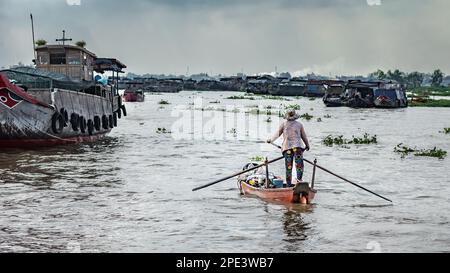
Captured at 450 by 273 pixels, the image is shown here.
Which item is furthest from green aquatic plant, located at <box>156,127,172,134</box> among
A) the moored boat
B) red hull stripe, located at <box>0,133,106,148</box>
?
the moored boat

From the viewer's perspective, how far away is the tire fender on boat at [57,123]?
24656mm

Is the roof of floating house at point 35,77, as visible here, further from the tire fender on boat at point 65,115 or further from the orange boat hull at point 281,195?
the orange boat hull at point 281,195

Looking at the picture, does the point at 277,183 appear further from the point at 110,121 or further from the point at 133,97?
the point at 133,97

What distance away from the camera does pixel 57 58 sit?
30.0m

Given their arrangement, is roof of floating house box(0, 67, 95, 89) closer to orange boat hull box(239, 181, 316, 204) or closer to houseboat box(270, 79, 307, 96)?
orange boat hull box(239, 181, 316, 204)

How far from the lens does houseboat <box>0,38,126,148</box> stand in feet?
76.4

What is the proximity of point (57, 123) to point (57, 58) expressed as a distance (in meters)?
6.36

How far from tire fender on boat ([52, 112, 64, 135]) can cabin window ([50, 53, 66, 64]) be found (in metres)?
5.95

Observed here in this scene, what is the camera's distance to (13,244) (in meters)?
10.1

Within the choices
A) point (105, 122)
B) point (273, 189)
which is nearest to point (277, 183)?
point (273, 189)

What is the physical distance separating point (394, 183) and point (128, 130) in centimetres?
2324
